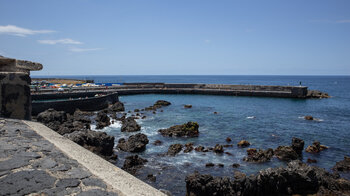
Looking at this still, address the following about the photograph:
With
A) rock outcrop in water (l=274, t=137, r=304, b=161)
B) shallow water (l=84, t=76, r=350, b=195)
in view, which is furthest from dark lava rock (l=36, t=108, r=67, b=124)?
rock outcrop in water (l=274, t=137, r=304, b=161)

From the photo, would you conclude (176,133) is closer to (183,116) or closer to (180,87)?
(183,116)

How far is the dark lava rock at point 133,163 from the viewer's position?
45.7ft

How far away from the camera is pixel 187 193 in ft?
36.0

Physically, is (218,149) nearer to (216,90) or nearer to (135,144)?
(135,144)

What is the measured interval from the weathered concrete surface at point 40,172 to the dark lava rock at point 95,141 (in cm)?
933

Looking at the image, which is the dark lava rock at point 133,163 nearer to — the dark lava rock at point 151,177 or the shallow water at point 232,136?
the shallow water at point 232,136

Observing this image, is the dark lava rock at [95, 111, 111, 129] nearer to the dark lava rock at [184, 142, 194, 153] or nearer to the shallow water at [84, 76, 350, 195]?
the shallow water at [84, 76, 350, 195]

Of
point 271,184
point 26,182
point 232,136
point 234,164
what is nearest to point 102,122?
point 232,136

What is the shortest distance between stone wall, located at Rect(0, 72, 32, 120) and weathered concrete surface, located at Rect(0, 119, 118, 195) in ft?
5.80

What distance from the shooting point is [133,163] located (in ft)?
47.6

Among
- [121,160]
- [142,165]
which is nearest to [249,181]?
[142,165]

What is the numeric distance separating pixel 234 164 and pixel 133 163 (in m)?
5.81

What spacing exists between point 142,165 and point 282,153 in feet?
29.0

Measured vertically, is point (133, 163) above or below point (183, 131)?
below
